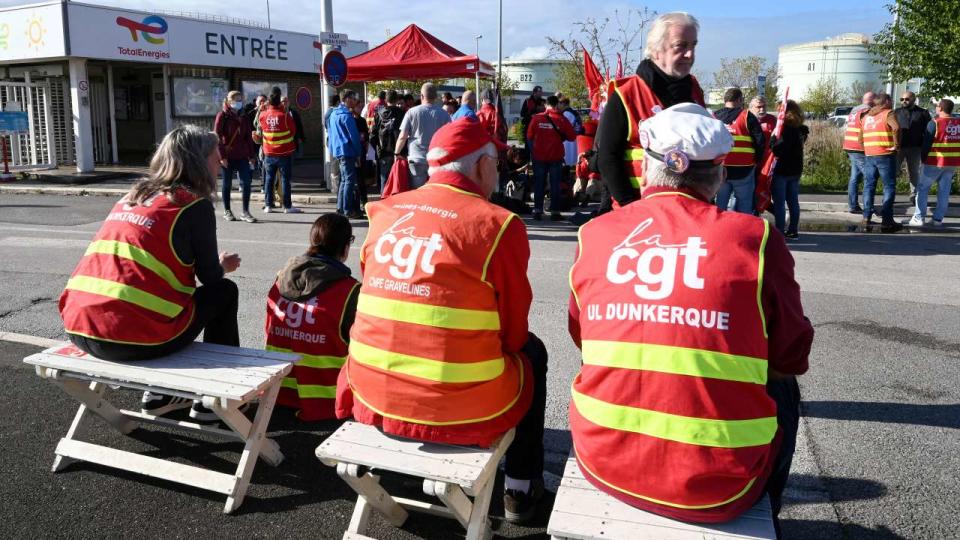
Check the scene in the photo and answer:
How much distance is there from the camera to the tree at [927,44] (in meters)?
14.6

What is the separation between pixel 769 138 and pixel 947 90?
287 inches

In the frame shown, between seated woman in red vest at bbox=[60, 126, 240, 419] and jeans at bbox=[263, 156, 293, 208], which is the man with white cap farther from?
jeans at bbox=[263, 156, 293, 208]

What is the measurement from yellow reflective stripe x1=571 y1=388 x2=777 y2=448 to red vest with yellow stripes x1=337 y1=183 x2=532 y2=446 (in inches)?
25.8

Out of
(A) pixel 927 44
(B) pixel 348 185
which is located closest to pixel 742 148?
(B) pixel 348 185

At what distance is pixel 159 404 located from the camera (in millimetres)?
4395

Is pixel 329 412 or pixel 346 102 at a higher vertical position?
pixel 346 102

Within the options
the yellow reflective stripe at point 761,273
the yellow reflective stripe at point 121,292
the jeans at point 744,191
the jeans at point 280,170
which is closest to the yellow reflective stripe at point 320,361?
the yellow reflective stripe at point 121,292

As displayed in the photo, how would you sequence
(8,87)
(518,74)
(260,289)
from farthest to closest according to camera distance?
(518,74)
(8,87)
(260,289)

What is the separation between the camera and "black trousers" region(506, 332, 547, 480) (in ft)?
10.6

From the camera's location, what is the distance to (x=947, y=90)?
15133mm

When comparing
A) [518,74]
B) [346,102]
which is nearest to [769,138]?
[346,102]

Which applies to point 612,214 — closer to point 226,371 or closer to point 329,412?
point 226,371

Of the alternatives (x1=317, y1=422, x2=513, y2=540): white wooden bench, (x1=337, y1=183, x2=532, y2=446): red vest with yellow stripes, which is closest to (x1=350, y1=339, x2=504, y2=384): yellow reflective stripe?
(x1=337, y1=183, x2=532, y2=446): red vest with yellow stripes

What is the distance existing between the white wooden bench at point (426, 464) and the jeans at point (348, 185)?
9.13 metres
